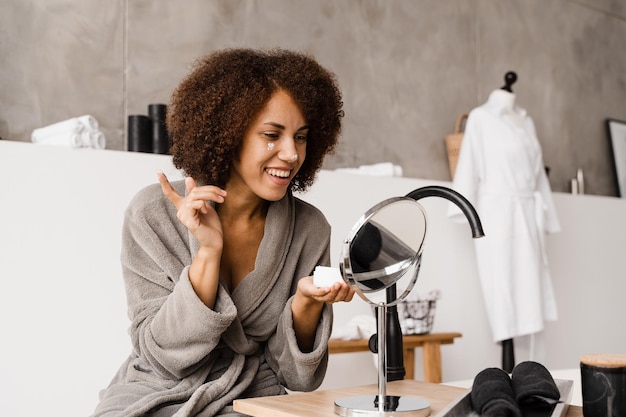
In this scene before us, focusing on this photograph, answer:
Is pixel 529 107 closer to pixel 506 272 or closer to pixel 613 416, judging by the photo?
pixel 506 272

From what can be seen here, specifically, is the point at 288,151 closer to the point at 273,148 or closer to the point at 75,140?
the point at 273,148

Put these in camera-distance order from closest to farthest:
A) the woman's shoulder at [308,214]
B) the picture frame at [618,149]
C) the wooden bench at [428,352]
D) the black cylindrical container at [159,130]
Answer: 1. the woman's shoulder at [308,214]
2. the black cylindrical container at [159,130]
3. the wooden bench at [428,352]
4. the picture frame at [618,149]

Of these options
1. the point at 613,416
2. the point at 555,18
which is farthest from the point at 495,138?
the point at 613,416

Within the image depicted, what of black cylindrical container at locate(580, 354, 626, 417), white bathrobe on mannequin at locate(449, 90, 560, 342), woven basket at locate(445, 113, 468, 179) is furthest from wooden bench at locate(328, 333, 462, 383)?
black cylindrical container at locate(580, 354, 626, 417)

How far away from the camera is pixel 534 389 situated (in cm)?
95

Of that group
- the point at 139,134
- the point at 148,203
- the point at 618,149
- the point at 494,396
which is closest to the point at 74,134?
the point at 139,134

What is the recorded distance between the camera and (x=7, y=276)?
2.07 m

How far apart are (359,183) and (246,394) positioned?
5.35 feet

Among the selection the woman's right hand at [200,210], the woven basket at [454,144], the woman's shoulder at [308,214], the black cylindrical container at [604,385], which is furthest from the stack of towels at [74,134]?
the woven basket at [454,144]

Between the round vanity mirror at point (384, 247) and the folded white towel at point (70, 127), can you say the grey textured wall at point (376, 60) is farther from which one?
the round vanity mirror at point (384, 247)

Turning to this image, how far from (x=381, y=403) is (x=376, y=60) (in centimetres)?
277

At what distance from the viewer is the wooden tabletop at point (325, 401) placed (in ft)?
3.16

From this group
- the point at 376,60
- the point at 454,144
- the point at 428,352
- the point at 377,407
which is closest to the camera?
the point at 377,407

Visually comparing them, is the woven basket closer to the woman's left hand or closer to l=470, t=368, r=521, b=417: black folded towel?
the woman's left hand
